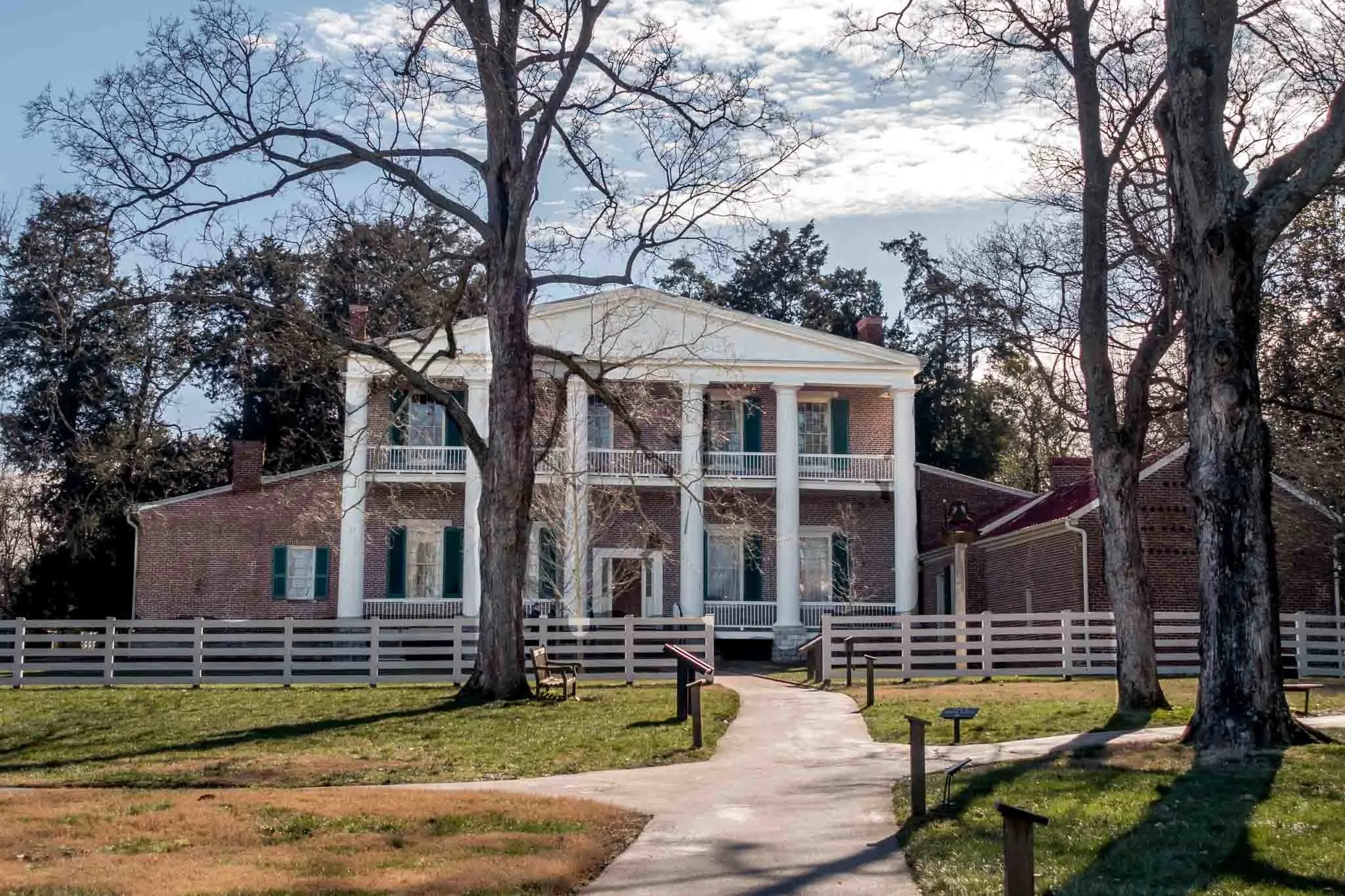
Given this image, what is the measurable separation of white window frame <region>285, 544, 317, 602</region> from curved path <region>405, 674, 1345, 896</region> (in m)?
18.9

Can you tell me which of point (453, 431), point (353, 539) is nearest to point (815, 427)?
point (453, 431)

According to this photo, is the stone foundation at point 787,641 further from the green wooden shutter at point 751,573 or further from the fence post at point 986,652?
the fence post at point 986,652

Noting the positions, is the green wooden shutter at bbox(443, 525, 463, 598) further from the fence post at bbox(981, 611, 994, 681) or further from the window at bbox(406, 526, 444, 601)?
the fence post at bbox(981, 611, 994, 681)

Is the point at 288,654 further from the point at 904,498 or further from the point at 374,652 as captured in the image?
the point at 904,498

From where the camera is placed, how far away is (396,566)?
33.5m

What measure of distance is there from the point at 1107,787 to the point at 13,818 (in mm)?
8022

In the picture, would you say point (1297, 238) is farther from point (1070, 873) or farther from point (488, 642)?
point (1070, 873)

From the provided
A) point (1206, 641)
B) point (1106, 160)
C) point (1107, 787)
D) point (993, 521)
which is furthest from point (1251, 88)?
point (993, 521)

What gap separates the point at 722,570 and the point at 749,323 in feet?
20.2

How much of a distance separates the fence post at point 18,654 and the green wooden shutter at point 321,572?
376 inches

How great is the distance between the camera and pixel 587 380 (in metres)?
20.5

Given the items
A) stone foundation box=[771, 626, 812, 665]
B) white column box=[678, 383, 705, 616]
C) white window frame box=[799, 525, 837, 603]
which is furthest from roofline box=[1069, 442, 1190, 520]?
white column box=[678, 383, 705, 616]

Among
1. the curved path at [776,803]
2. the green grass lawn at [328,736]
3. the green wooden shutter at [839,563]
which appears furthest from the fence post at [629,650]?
the green wooden shutter at [839,563]

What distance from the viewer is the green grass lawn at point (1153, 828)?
24.3ft
